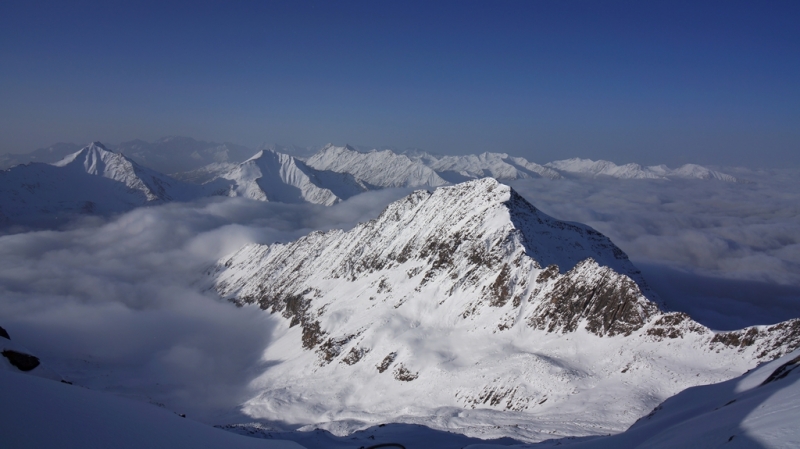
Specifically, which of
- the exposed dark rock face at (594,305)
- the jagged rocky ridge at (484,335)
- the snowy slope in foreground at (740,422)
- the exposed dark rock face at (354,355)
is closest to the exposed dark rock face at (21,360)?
the snowy slope in foreground at (740,422)

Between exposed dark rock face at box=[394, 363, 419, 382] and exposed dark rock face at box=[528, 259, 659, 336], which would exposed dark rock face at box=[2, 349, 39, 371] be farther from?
exposed dark rock face at box=[528, 259, 659, 336]

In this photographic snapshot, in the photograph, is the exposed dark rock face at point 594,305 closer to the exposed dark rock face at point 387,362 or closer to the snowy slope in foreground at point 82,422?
the exposed dark rock face at point 387,362

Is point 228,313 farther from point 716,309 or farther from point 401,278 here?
point 716,309

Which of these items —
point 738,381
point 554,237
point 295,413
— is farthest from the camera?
point 554,237

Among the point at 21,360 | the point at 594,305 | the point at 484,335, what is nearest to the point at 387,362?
the point at 484,335

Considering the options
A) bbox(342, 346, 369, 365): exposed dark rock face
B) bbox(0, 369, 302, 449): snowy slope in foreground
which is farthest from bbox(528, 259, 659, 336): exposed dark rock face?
bbox(0, 369, 302, 449): snowy slope in foreground

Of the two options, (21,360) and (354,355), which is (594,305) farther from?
(21,360)

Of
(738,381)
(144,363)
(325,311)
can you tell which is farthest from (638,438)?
(144,363)
